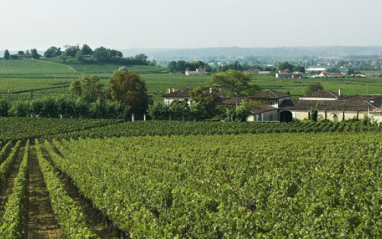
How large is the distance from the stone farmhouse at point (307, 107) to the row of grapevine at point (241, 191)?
3190cm

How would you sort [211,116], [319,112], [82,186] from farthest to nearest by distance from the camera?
[211,116] < [319,112] < [82,186]

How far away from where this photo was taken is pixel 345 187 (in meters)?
23.3

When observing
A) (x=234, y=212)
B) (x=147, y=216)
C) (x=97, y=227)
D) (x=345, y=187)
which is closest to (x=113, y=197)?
(x=97, y=227)

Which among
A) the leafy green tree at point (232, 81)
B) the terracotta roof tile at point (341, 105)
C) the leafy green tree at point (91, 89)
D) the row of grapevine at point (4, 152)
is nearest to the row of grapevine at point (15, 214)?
the row of grapevine at point (4, 152)

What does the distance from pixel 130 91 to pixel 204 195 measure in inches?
2527

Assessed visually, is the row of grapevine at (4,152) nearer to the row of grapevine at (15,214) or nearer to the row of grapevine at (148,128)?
the row of grapevine at (148,128)

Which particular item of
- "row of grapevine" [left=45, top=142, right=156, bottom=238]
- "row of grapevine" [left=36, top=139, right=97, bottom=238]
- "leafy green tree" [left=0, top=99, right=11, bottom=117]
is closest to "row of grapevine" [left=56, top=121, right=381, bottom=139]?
"leafy green tree" [left=0, top=99, right=11, bottom=117]

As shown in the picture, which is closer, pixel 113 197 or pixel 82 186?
pixel 113 197

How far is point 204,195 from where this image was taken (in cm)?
2283

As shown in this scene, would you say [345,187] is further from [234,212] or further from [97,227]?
[97,227]

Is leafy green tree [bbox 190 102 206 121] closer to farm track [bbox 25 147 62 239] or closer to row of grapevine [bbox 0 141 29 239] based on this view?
farm track [bbox 25 147 62 239]

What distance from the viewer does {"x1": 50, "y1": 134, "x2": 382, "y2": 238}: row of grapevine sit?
57.3ft

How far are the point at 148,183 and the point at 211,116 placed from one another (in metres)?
58.5

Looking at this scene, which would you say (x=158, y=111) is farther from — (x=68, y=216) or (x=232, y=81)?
(x=68, y=216)
